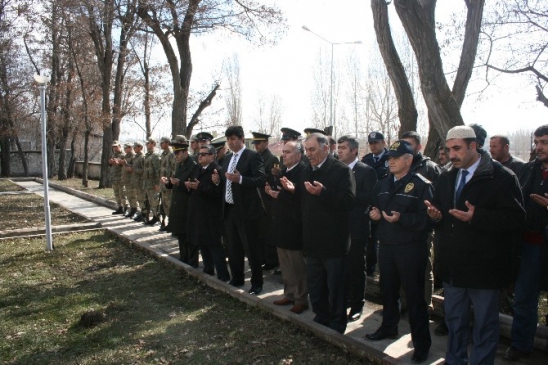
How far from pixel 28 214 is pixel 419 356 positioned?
1381 centimetres

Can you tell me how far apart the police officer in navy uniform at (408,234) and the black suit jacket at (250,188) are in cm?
215

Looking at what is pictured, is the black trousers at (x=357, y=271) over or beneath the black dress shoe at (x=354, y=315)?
over

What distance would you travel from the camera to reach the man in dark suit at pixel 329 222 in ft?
15.8

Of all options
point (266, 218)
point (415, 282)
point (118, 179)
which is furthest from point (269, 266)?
point (118, 179)

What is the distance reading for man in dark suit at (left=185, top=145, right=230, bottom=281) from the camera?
6.86 metres

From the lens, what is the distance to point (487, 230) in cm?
365

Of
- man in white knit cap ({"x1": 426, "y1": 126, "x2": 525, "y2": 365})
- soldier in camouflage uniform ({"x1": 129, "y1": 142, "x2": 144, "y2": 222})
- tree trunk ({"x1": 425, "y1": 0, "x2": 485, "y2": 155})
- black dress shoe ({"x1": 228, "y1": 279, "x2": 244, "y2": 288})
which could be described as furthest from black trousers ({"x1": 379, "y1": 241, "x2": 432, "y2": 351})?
soldier in camouflage uniform ({"x1": 129, "y1": 142, "x2": 144, "y2": 222})

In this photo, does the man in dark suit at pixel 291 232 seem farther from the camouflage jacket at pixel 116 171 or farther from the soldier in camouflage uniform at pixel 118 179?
the camouflage jacket at pixel 116 171

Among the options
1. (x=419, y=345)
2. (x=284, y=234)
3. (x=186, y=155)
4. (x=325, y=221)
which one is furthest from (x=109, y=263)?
(x=419, y=345)

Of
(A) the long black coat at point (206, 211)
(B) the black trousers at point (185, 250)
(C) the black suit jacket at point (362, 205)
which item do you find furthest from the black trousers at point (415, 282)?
(B) the black trousers at point (185, 250)

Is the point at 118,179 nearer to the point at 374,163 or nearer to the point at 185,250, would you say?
the point at 185,250

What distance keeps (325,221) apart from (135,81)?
28.9 meters

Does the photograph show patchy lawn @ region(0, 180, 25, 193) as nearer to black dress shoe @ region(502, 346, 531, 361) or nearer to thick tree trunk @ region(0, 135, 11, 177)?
thick tree trunk @ region(0, 135, 11, 177)

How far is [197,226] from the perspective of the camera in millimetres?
6941
